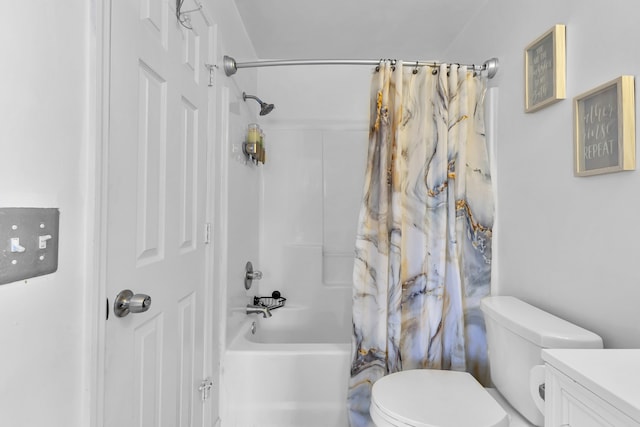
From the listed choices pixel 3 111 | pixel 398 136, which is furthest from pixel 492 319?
pixel 3 111

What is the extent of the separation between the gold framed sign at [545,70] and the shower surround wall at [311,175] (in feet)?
4.33

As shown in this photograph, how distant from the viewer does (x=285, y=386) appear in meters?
1.69

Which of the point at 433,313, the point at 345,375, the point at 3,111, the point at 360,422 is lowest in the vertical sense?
the point at 360,422

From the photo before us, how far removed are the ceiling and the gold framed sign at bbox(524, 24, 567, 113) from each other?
68cm

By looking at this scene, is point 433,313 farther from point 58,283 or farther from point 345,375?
point 58,283

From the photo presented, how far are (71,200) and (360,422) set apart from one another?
1.49 meters

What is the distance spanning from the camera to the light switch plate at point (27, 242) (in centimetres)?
57

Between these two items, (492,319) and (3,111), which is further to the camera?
(492,319)

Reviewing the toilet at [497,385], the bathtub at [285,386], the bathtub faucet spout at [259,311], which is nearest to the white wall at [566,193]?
the toilet at [497,385]

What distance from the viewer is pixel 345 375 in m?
1.69

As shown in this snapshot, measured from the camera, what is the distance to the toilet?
1.09 meters

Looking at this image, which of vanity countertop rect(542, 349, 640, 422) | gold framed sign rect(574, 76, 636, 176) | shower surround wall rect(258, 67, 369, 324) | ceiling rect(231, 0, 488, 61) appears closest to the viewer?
vanity countertop rect(542, 349, 640, 422)

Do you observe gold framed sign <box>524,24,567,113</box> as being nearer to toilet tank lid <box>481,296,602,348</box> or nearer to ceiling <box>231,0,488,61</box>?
ceiling <box>231,0,488,61</box>

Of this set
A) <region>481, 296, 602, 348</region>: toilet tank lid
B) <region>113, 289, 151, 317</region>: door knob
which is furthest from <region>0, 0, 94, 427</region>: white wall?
<region>481, 296, 602, 348</region>: toilet tank lid
